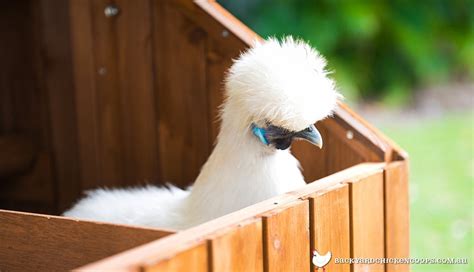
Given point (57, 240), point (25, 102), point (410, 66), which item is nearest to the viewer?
point (57, 240)

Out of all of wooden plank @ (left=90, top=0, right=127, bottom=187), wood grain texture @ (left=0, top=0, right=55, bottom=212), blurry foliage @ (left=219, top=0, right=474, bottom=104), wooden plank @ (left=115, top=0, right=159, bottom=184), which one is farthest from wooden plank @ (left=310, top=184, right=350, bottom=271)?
blurry foliage @ (left=219, top=0, right=474, bottom=104)

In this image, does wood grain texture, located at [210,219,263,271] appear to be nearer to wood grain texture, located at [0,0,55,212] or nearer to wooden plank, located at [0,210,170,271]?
wooden plank, located at [0,210,170,271]

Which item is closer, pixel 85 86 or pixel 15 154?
pixel 85 86

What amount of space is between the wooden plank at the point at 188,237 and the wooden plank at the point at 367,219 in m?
0.06

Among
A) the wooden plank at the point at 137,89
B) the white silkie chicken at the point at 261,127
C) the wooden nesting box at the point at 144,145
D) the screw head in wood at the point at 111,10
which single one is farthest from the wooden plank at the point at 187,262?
the screw head in wood at the point at 111,10

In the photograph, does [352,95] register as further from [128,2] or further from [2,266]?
[2,266]

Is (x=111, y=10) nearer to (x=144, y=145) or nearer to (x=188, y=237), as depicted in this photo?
(x=144, y=145)

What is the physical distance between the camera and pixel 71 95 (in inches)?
114

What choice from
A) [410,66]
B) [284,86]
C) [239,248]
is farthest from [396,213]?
[410,66]

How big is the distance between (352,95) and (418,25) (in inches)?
38.8

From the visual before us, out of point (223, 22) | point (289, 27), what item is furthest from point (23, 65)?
point (289, 27)

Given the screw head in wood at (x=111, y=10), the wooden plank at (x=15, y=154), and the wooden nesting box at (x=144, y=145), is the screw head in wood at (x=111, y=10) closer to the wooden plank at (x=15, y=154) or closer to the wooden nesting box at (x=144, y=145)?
the wooden nesting box at (x=144, y=145)

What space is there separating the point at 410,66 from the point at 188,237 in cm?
662

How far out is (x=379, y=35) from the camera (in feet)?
24.5
